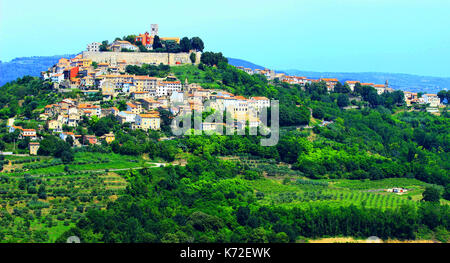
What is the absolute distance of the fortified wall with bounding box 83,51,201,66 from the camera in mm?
39594

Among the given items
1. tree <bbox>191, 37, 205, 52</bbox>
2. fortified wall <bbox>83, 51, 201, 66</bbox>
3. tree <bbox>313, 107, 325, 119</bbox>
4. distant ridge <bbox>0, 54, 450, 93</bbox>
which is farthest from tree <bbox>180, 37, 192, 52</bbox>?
distant ridge <bbox>0, 54, 450, 93</bbox>

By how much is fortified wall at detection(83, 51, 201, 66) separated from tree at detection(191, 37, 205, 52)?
4.64 feet

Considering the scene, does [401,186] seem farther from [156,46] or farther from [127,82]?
[156,46]

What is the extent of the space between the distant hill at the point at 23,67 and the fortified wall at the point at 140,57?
125ft

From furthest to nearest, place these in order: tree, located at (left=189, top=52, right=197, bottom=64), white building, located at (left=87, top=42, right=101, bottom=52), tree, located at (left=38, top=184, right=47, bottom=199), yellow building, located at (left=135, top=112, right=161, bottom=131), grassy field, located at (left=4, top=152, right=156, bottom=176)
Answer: tree, located at (left=189, top=52, right=197, bottom=64) < white building, located at (left=87, top=42, right=101, bottom=52) < yellow building, located at (left=135, top=112, right=161, bottom=131) < grassy field, located at (left=4, top=152, right=156, bottom=176) < tree, located at (left=38, top=184, right=47, bottom=199)

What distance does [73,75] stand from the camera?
3647 centimetres

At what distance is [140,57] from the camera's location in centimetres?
4022

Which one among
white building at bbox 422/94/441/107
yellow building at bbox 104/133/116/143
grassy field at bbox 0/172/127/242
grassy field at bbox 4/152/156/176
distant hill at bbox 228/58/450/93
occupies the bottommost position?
grassy field at bbox 0/172/127/242

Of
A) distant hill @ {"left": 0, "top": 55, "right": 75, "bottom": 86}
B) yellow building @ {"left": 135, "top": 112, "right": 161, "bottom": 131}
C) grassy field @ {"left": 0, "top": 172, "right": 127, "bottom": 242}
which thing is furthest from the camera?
distant hill @ {"left": 0, "top": 55, "right": 75, "bottom": 86}

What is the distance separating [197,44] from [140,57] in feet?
15.5

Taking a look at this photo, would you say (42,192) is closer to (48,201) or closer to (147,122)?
(48,201)

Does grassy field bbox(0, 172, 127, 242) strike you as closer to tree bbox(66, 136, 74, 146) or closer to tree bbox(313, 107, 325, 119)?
tree bbox(66, 136, 74, 146)

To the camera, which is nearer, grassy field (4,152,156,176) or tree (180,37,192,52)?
grassy field (4,152,156,176)

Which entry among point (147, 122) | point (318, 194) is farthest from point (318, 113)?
point (318, 194)
